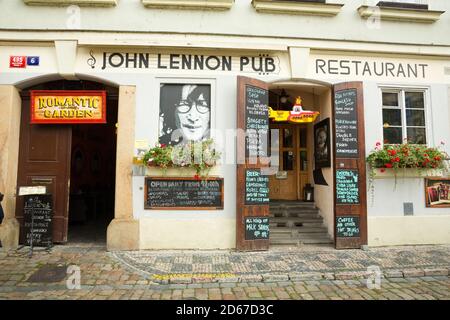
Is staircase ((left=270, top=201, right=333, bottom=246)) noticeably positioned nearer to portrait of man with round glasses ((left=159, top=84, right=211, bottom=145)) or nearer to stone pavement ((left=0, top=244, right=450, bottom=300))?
stone pavement ((left=0, top=244, right=450, bottom=300))

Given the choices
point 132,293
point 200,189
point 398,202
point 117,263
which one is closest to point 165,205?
point 200,189

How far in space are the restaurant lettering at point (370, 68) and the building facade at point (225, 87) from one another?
2 cm

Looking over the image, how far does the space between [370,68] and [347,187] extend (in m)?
2.88

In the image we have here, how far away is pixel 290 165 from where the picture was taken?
8.38 m

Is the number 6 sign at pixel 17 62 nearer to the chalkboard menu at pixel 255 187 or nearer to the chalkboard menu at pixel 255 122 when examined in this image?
the chalkboard menu at pixel 255 122

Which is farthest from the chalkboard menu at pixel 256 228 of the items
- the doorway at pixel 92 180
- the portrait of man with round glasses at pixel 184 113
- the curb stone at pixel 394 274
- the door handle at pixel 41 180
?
the door handle at pixel 41 180

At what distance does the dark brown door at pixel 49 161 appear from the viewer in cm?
661

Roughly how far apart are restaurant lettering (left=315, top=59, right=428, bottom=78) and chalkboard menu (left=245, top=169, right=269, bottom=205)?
280 cm

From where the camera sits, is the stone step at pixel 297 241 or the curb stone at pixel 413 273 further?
the stone step at pixel 297 241

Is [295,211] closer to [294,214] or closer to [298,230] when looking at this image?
[294,214]

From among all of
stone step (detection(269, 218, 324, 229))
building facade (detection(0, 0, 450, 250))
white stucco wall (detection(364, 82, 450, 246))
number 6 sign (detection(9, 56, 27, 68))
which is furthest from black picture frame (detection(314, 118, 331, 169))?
number 6 sign (detection(9, 56, 27, 68))

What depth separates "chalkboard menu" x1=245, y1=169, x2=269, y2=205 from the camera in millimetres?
6258

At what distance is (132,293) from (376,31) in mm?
7457

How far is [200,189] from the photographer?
251 inches
